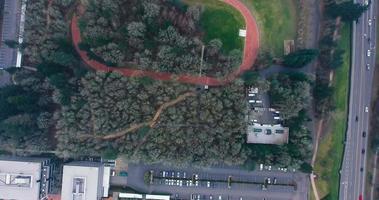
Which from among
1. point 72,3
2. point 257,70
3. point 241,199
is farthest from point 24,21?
point 241,199

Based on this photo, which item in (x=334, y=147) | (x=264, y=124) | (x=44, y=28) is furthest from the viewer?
(x=334, y=147)

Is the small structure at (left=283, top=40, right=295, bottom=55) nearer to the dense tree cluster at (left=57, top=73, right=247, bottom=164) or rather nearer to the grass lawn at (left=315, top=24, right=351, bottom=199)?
the grass lawn at (left=315, top=24, right=351, bottom=199)

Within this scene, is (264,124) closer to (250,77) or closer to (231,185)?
(250,77)

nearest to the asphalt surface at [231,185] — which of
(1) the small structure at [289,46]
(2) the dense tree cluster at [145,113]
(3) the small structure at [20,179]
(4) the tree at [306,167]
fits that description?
(4) the tree at [306,167]

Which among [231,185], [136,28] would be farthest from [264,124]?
[136,28]

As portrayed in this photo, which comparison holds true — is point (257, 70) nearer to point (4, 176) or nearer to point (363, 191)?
point (363, 191)
